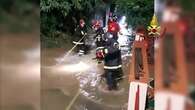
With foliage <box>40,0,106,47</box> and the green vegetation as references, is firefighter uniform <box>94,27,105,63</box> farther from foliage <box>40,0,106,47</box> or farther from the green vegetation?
the green vegetation

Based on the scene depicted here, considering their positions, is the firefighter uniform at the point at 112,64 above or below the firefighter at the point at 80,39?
below

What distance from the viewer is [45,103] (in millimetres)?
1718

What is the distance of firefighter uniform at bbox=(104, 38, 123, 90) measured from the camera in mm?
1654

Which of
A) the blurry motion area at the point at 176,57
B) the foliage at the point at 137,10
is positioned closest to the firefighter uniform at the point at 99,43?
the foliage at the point at 137,10

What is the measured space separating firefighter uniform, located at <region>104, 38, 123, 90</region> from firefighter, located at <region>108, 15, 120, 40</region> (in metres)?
0.03

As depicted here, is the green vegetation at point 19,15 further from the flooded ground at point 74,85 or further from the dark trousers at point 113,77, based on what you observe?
the dark trousers at point 113,77

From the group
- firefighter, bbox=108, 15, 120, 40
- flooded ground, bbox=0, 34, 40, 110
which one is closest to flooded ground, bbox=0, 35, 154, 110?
flooded ground, bbox=0, 34, 40, 110

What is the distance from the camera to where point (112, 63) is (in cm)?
166

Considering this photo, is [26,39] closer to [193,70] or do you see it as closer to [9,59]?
[9,59]

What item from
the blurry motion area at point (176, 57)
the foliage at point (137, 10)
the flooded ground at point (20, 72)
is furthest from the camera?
the flooded ground at point (20, 72)

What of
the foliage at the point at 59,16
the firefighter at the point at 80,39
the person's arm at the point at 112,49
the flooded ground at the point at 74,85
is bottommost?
the flooded ground at the point at 74,85

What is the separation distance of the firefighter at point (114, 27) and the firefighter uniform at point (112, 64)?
30mm

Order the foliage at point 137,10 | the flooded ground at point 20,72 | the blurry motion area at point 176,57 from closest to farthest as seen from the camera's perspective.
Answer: the blurry motion area at point 176,57
the foliage at point 137,10
the flooded ground at point 20,72

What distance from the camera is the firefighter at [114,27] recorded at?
1.63 m
